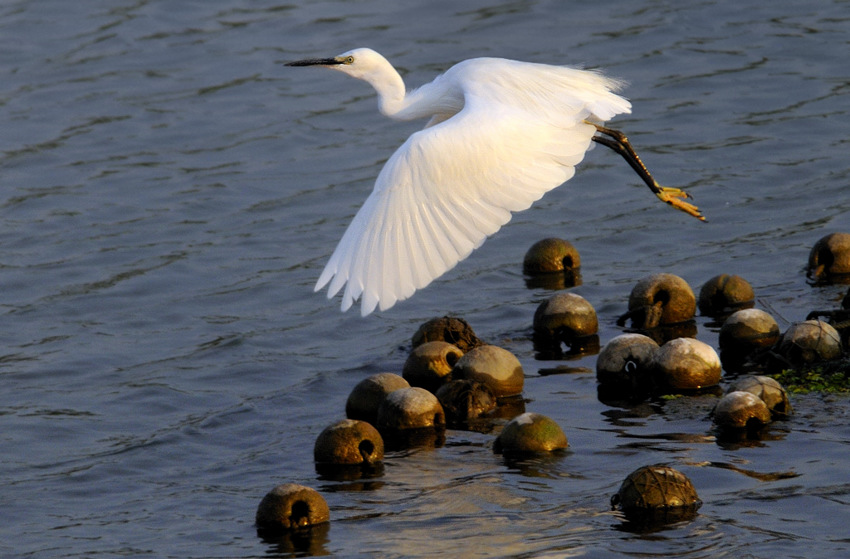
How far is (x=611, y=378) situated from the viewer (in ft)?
26.1

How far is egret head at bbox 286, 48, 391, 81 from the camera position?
357 inches

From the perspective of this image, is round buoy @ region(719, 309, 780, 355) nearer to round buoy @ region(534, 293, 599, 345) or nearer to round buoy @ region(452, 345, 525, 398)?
round buoy @ region(534, 293, 599, 345)

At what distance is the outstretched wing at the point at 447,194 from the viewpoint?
6379 millimetres

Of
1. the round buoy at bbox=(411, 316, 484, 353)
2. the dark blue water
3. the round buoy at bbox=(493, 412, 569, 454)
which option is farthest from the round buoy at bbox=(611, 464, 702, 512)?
the round buoy at bbox=(411, 316, 484, 353)

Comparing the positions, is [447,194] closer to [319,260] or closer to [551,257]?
[551,257]

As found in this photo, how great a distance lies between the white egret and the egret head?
126cm

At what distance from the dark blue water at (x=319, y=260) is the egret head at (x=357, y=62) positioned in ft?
6.37

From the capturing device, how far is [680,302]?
891 cm

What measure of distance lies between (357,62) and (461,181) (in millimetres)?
2546

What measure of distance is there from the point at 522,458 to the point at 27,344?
4.57 m

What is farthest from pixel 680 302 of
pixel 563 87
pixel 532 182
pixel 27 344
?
pixel 27 344

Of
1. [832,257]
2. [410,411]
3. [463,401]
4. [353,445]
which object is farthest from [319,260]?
[353,445]

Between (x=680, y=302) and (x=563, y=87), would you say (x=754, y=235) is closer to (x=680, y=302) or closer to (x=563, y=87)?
(x=680, y=302)

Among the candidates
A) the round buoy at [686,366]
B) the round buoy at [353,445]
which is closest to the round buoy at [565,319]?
the round buoy at [686,366]
